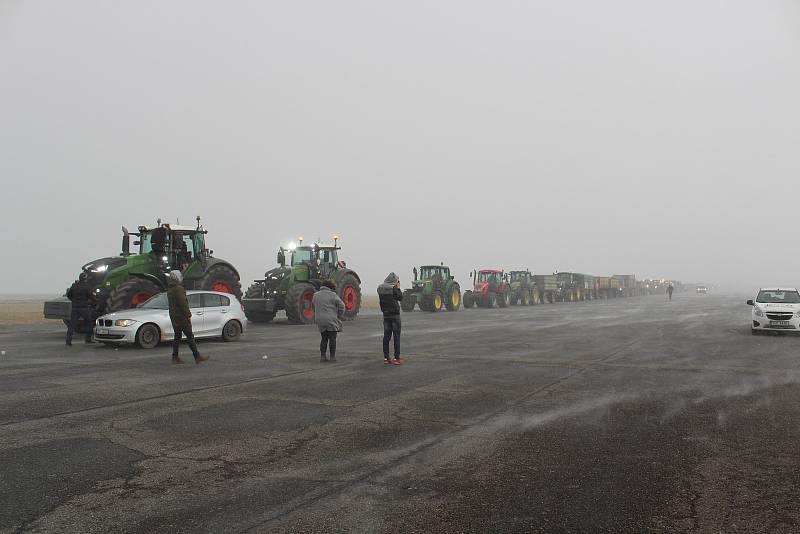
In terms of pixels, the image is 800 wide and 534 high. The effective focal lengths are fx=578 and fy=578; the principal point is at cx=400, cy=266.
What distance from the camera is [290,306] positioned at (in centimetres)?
2027

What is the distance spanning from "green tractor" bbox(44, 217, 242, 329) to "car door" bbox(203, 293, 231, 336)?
7.27 ft

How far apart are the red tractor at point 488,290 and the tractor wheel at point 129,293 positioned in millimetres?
24053

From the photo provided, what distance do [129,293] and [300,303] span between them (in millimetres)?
6396

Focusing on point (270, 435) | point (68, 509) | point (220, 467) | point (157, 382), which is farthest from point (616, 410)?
point (157, 382)

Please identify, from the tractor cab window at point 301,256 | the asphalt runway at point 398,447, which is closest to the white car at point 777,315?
the asphalt runway at point 398,447

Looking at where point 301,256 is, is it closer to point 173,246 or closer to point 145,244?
point 173,246

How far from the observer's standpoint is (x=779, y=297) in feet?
60.5

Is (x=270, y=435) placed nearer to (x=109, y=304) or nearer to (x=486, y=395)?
(x=486, y=395)

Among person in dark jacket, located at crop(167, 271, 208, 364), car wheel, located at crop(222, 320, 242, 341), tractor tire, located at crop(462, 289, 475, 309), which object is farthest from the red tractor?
person in dark jacket, located at crop(167, 271, 208, 364)

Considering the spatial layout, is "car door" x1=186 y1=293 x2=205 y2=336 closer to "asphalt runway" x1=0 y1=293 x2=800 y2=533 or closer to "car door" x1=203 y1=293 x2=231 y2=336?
"car door" x1=203 y1=293 x2=231 y2=336

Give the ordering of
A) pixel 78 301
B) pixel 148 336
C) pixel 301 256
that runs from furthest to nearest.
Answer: pixel 301 256
pixel 78 301
pixel 148 336

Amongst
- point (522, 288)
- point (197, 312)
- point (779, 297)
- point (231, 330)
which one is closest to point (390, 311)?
point (197, 312)

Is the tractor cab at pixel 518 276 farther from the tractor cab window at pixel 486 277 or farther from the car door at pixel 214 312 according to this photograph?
the car door at pixel 214 312

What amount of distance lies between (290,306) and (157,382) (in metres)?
11.5
